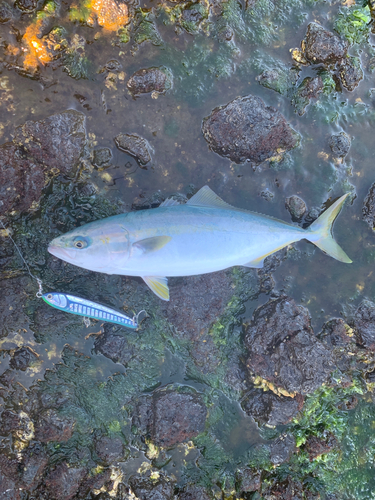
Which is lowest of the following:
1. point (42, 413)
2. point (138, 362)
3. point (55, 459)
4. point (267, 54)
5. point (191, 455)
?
point (191, 455)

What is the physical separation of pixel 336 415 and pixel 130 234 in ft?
11.6

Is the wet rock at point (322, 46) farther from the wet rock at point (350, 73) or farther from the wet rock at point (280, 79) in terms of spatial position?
the wet rock at point (280, 79)

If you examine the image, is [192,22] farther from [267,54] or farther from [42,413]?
[42,413]

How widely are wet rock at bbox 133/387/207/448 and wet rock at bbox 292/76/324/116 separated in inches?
153

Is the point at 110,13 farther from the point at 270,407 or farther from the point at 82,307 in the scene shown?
the point at 270,407

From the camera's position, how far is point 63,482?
3.47m

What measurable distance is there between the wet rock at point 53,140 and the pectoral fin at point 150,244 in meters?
1.42

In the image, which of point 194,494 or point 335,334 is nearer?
point 194,494

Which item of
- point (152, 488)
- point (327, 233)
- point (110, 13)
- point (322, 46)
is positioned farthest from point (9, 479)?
point (322, 46)

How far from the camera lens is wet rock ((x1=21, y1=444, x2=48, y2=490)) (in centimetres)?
342

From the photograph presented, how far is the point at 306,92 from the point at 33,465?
217 inches

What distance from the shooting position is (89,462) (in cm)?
365

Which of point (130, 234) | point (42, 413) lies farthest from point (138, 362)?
point (130, 234)

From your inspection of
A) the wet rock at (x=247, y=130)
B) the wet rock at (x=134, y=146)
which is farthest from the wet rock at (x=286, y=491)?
the wet rock at (x=134, y=146)
